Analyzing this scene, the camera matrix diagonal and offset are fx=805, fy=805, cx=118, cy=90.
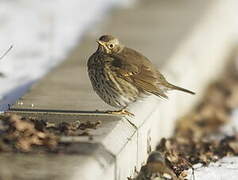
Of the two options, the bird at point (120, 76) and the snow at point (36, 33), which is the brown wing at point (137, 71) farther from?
the snow at point (36, 33)

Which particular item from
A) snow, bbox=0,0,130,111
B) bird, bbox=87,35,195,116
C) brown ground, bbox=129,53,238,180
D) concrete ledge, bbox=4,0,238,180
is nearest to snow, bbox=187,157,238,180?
brown ground, bbox=129,53,238,180

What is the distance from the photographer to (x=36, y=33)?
10.9m

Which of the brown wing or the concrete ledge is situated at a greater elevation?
the brown wing

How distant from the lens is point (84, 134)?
18.9 feet

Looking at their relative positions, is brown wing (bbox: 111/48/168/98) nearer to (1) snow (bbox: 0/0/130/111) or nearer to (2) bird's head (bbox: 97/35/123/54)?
(2) bird's head (bbox: 97/35/123/54)

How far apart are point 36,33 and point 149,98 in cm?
389

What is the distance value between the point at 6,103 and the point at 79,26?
4384 millimetres

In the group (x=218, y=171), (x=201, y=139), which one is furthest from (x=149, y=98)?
(x=218, y=171)

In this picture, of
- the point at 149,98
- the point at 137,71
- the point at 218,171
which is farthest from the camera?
the point at 149,98

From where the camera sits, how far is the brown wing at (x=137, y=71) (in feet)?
21.7

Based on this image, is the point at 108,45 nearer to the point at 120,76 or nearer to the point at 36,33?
the point at 120,76

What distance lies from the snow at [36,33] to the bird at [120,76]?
3.23 feet

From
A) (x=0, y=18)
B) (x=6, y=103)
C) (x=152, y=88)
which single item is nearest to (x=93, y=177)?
(x=152, y=88)

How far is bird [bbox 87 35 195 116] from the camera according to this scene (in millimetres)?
6508
